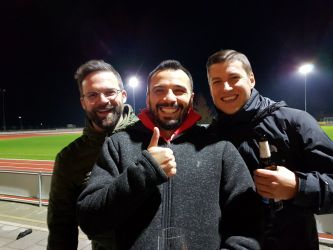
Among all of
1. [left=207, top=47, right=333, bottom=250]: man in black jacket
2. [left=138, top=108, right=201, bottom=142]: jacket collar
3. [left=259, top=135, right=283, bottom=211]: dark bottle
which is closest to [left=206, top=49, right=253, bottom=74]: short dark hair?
[left=207, top=47, right=333, bottom=250]: man in black jacket

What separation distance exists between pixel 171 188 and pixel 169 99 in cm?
57

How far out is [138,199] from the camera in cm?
163

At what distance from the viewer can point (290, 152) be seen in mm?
2201

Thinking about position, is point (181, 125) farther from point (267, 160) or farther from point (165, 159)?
point (267, 160)

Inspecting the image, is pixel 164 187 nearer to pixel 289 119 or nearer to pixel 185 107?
pixel 185 107

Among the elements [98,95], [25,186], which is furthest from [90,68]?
[25,186]

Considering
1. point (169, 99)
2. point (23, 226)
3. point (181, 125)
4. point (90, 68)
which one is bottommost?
point (23, 226)

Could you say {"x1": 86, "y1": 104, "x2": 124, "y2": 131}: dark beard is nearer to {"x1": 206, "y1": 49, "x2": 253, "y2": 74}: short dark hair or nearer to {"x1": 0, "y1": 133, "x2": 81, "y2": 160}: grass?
{"x1": 206, "y1": 49, "x2": 253, "y2": 74}: short dark hair

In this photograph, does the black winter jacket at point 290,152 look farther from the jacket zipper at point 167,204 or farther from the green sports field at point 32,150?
the green sports field at point 32,150

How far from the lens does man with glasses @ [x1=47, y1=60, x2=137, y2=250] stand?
7.93 ft

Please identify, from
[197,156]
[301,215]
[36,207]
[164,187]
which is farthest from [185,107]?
[36,207]

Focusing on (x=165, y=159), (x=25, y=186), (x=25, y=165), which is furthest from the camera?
(x=25, y=165)

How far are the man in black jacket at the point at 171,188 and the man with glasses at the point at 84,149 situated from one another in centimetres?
55

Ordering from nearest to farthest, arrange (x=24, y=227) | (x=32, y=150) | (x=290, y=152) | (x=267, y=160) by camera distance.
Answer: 1. (x=267, y=160)
2. (x=290, y=152)
3. (x=24, y=227)
4. (x=32, y=150)
